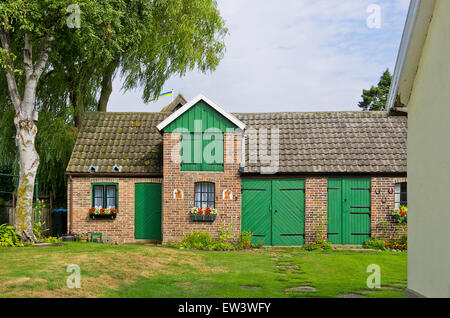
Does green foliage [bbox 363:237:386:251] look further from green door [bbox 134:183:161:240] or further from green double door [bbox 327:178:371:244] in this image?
green door [bbox 134:183:161:240]

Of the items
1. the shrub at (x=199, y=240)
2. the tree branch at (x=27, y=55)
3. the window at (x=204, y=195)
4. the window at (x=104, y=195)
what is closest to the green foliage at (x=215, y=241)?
the shrub at (x=199, y=240)

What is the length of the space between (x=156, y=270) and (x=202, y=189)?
626 cm

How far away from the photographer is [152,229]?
17266 millimetres

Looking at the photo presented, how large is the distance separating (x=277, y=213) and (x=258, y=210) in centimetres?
69

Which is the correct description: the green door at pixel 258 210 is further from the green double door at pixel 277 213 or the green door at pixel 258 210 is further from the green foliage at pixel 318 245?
the green foliage at pixel 318 245

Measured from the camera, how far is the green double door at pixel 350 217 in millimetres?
16734

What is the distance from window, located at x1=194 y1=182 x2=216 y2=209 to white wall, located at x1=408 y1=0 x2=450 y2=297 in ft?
36.3

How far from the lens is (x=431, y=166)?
5430 mm

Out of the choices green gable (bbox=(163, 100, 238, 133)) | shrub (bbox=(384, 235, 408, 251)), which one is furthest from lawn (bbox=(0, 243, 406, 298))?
green gable (bbox=(163, 100, 238, 133))

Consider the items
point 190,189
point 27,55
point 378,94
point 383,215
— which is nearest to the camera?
point 27,55

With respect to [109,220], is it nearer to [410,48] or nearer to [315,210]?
[315,210]

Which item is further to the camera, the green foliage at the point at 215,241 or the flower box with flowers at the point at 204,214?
the flower box with flowers at the point at 204,214

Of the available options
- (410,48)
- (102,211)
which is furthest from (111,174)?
(410,48)

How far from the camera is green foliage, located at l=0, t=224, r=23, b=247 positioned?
15.0 metres
